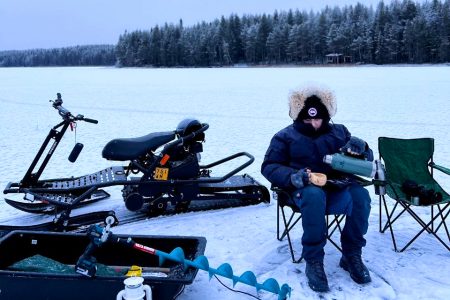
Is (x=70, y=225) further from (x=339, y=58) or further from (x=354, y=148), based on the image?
(x=339, y=58)

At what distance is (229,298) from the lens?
306cm

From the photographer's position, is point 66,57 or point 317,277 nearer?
point 317,277

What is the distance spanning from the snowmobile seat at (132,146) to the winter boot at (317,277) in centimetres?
192

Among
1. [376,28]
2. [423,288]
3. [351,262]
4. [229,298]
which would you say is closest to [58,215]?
[229,298]

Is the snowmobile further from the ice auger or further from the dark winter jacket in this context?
the ice auger

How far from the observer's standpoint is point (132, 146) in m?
4.39

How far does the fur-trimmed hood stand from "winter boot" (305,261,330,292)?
1025 mm

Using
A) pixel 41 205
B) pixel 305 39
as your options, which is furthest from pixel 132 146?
pixel 305 39

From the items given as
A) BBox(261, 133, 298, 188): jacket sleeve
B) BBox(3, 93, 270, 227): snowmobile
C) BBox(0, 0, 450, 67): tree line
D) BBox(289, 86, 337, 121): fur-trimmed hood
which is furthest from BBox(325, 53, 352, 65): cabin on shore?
BBox(261, 133, 298, 188): jacket sleeve

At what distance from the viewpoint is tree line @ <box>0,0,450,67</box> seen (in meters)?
65.4

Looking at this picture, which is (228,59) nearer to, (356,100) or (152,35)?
(152,35)

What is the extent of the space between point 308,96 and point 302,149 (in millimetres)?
379

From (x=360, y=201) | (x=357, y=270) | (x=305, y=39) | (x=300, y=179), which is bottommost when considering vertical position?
(x=357, y=270)

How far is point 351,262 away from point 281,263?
1.74 feet
